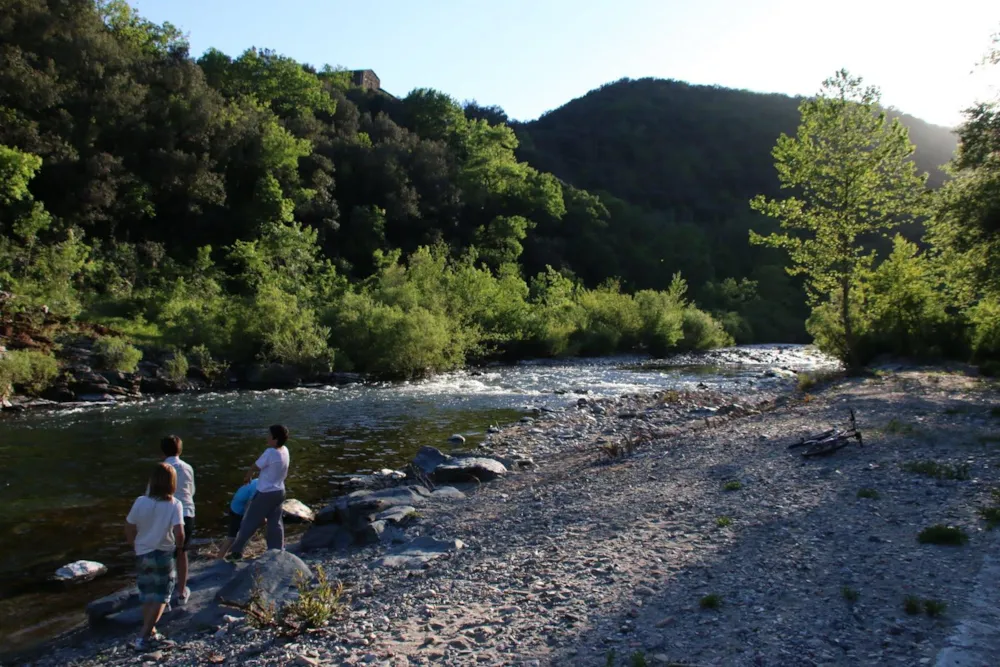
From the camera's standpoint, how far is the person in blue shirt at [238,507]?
31.6 feet

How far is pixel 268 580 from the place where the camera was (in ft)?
26.2

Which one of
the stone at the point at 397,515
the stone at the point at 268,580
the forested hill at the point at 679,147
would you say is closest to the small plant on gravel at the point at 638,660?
the stone at the point at 268,580

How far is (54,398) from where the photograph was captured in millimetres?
24438

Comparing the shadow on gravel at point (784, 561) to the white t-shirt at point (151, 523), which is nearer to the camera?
the shadow on gravel at point (784, 561)

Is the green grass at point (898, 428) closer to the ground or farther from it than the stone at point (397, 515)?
farther from it

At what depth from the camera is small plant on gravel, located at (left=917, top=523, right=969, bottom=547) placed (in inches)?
296

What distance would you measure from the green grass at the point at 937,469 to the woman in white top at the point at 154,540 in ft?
33.5

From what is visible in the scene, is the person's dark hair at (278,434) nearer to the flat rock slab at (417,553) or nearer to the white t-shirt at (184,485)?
the white t-shirt at (184,485)

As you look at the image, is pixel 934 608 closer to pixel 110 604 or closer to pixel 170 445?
pixel 170 445

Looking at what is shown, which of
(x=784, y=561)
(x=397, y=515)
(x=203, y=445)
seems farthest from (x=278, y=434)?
(x=203, y=445)

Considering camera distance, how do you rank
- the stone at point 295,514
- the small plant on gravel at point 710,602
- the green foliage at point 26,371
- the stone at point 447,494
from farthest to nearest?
1. the green foliage at point 26,371
2. the stone at point 447,494
3. the stone at point 295,514
4. the small plant on gravel at point 710,602

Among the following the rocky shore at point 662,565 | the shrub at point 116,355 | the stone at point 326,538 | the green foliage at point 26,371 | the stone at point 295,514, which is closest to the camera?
the rocky shore at point 662,565

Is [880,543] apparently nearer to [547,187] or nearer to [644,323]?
[644,323]

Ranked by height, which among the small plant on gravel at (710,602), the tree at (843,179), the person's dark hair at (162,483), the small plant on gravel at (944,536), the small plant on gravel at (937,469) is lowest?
the small plant on gravel at (710,602)
